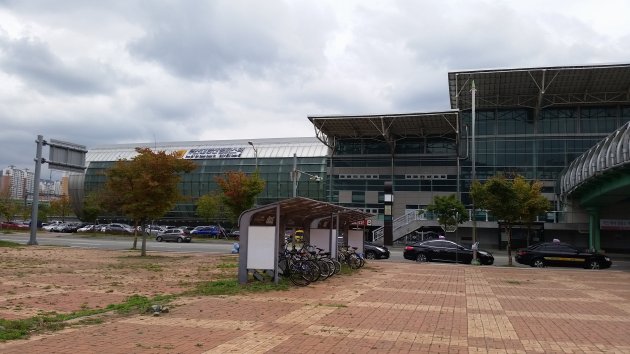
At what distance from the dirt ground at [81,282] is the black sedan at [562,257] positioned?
16.4 metres

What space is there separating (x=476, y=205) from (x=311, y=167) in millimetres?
38472

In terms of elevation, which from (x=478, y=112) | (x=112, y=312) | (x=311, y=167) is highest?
(x=478, y=112)

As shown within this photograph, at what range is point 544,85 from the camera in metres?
52.3

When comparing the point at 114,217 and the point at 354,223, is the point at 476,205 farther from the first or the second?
the point at 114,217

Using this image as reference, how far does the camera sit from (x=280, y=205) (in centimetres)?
1591

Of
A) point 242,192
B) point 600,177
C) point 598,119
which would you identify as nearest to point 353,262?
point 600,177

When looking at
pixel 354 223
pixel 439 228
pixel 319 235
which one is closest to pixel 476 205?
pixel 354 223

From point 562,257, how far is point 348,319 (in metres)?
22.1

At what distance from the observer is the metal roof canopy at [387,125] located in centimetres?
5650

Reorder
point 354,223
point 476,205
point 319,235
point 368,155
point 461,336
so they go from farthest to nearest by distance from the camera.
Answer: point 368,155, point 476,205, point 354,223, point 319,235, point 461,336

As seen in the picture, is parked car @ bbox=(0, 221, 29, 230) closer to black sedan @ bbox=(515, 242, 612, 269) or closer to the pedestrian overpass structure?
the pedestrian overpass structure

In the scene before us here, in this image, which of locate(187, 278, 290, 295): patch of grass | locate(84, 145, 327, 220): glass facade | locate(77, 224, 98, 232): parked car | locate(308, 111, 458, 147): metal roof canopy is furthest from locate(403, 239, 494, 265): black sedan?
locate(77, 224, 98, 232): parked car

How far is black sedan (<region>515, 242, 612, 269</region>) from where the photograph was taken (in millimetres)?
28281

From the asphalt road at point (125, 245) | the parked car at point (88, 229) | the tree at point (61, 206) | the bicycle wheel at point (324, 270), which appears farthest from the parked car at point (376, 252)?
the tree at point (61, 206)
